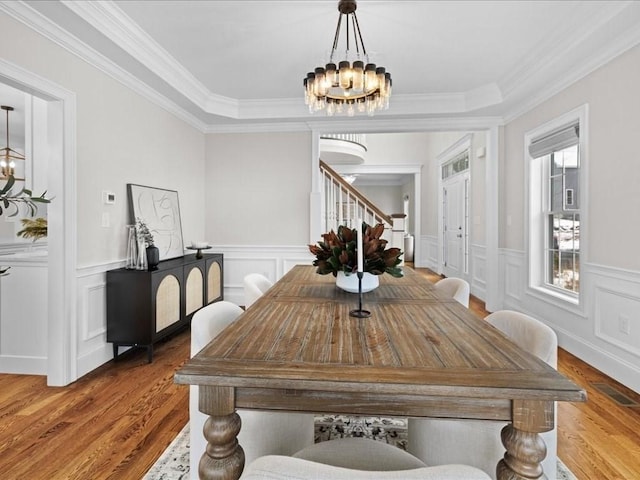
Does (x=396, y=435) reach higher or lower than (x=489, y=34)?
lower

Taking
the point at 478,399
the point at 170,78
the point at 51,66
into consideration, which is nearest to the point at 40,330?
the point at 51,66

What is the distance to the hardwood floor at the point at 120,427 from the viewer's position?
1.71 meters

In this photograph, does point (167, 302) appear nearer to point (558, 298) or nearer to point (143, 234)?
point (143, 234)

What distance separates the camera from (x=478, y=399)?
33.8 inches

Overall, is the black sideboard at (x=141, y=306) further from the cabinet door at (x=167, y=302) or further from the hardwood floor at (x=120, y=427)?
the hardwood floor at (x=120, y=427)

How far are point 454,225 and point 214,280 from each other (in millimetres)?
4691

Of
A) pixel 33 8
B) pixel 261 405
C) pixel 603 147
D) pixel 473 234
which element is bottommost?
pixel 261 405

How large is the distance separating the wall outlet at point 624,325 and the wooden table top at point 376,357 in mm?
1931

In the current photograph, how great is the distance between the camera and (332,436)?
1.95 metres

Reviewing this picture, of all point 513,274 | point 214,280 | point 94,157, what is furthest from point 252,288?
point 513,274

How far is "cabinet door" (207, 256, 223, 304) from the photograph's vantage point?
4164 millimetres

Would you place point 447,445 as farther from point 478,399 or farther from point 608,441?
point 608,441

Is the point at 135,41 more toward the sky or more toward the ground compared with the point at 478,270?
more toward the sky

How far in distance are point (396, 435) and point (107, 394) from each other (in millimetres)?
1908
